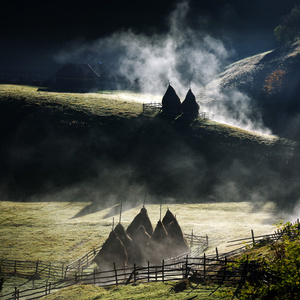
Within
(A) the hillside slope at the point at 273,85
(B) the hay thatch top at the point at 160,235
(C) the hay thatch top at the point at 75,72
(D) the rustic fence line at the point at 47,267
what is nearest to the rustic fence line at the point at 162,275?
(D) the rustic fence line at the point at 47,267

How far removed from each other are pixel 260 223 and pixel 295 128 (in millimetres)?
50150

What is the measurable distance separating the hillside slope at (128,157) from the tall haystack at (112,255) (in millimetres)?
25853

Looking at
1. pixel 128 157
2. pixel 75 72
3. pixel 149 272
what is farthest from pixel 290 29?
pixel 149 272

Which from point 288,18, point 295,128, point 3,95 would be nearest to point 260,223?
point 295,128

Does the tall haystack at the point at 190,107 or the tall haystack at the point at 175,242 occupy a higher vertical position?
the tall haystack at the point at 190,107

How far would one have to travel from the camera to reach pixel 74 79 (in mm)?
106750

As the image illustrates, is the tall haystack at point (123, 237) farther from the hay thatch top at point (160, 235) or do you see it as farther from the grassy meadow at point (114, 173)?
the grassy meadow at point (114, 173)

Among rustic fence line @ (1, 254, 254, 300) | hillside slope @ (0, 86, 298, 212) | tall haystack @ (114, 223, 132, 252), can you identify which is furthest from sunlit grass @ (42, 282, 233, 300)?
hillside slope @ (0, 86, 298, 212)

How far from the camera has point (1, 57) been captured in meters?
193

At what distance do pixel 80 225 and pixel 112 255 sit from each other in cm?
1413

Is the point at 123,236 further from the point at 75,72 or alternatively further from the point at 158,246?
the point at 75,72

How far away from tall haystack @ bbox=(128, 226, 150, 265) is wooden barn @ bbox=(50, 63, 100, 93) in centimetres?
7862

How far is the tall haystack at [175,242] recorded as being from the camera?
105ft

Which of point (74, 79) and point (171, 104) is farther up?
point (74, 79)
